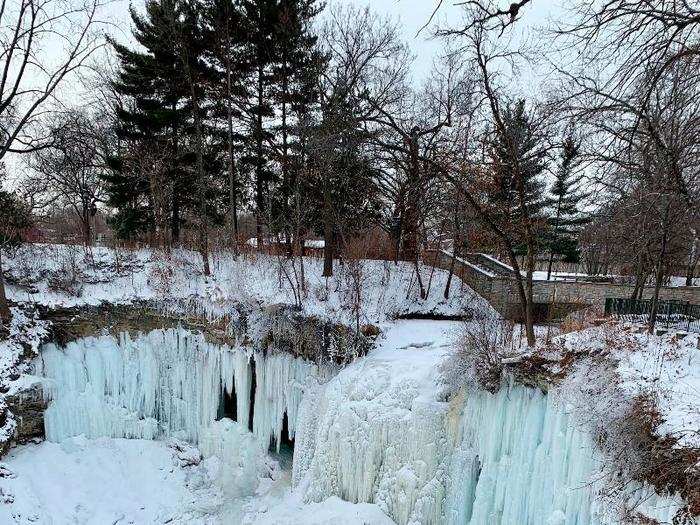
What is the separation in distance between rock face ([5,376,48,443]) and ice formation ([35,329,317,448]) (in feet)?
0.95

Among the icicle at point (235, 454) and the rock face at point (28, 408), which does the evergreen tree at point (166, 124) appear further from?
the icicle at point (235, 454)

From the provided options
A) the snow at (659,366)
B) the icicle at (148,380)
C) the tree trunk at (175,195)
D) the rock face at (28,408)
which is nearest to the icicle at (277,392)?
the icicle at (148,380)

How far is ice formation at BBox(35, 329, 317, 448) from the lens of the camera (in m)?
9.86

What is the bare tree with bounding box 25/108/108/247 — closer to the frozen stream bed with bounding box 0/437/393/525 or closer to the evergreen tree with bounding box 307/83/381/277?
the evergreen tree with bounding box 307/83/381/277

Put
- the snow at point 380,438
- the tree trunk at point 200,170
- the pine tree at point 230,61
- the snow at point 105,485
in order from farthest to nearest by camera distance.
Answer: the pine tree at point 230,61 → the tree trunk at point 200,170 → the snow at point 105,485 → the snow at point 380,438

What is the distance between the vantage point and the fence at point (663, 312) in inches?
314

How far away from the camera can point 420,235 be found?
13.8 m

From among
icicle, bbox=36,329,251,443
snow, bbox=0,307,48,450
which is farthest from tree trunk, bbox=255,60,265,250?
snow, bbox=0,307,48,450

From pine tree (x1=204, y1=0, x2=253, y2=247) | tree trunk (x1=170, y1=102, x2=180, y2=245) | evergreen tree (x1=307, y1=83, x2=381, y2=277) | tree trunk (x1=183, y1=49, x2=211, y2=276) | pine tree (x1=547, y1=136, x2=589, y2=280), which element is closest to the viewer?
evergreen tree (x1=307, y1=83, x2=381, y2=277)

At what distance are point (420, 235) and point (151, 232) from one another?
9644 mm

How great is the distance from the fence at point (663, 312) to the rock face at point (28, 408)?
11.9m

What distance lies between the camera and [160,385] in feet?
34.8

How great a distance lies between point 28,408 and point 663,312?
13923mm

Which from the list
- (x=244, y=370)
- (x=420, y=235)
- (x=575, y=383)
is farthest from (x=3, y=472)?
Answer: (x=420, y=235)
